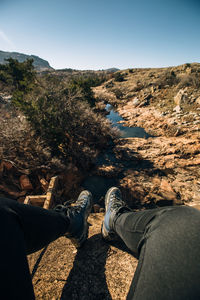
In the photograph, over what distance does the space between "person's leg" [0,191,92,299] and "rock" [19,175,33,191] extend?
7.58 feet

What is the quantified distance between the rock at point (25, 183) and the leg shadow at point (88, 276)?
7.05 ft

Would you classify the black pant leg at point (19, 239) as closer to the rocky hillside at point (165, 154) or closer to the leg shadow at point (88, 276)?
the leg shadow at point (88, 276)

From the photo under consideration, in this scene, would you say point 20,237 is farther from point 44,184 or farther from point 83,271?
point 44,184

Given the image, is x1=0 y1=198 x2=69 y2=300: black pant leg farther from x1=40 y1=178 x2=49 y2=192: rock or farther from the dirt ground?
x1=40 y1=178 x2=49 y2=192: rock

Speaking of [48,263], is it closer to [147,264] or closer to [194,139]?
[147,264]

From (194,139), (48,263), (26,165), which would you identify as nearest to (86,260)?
(48,263)

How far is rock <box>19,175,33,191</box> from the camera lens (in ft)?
10.3

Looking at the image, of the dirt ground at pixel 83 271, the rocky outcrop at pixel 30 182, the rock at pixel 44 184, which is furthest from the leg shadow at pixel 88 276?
the rock at pixel 44 184

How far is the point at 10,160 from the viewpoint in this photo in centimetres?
332

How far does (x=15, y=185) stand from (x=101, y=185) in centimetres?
240

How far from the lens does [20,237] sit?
741 mm

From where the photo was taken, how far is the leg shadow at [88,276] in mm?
1158

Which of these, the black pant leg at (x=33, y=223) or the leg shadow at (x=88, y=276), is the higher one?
the black pant leg at (x=33, y=223)

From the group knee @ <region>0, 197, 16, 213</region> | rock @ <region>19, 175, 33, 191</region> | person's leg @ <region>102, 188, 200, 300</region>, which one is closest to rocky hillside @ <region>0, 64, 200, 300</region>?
rock @ <region>19, 175, 33, 191</region>
